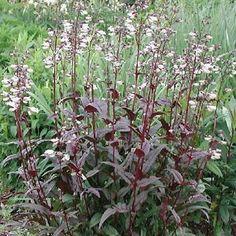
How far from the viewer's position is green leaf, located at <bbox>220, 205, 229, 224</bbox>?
13.1ft

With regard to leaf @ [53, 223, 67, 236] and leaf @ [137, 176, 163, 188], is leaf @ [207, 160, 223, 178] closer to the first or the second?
leaf @ [137, 176, 163, 188]

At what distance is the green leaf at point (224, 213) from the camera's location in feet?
13.1

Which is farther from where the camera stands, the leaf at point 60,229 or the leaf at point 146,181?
the leaf at point 60,229

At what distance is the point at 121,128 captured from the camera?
10.9ft

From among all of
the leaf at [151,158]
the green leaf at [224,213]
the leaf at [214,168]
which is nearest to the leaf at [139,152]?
the leaf at [151,158]

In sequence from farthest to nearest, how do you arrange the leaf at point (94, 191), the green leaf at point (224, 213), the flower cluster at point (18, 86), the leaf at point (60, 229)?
the green leaf at point (224, 213)
the leaf at point (60, 229)
the leaf at point (94, 191)
the flower cluster at point (18, 86)

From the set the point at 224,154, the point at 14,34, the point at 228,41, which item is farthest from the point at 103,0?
the point at 224,154

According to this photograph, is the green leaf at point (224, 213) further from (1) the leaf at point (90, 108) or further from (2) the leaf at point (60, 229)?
(1) the leaf at point (90, 108)

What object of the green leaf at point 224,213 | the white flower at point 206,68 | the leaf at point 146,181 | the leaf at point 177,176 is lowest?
the green leaf at point 224,213

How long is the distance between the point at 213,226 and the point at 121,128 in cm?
119

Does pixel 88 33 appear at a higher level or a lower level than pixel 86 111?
higher

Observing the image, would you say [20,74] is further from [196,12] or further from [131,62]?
[196,12]

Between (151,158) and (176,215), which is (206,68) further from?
(176,215)

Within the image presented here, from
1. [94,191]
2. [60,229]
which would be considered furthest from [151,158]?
[60,229]
